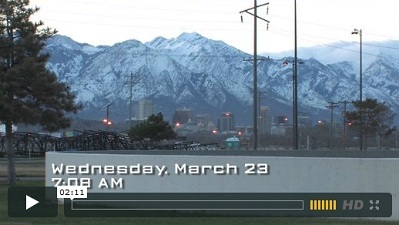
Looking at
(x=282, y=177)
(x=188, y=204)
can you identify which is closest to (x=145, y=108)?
(x=188, y=204)

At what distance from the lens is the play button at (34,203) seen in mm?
19406

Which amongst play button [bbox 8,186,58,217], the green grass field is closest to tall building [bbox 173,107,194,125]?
play button [bbox 8,186,58,217]

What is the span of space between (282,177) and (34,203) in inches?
288

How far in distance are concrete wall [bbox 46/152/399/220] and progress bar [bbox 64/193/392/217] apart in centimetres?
18

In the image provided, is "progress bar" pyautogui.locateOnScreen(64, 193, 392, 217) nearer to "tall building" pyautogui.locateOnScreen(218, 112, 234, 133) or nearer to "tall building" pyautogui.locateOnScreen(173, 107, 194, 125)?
"tall building" pyautogui.locateOnScreen(218, 112, 234, 133)

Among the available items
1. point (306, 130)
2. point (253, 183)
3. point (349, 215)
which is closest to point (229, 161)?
point (253, 183)

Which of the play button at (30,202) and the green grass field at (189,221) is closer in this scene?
the green grass field at (189,221)

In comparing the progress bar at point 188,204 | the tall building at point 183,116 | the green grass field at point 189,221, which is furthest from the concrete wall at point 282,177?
the tall building at point 183,116

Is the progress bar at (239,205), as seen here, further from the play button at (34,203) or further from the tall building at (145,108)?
the tall building at (145,108)

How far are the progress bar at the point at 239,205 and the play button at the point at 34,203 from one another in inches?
22.7

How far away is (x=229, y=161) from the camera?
789 inches

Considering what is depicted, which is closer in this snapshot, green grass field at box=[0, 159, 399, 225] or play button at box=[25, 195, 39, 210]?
green grass field at box=[0, 159, 399, 225]

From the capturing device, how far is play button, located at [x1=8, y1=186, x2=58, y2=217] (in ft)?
63.7

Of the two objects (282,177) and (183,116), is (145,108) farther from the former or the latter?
(282,177)
